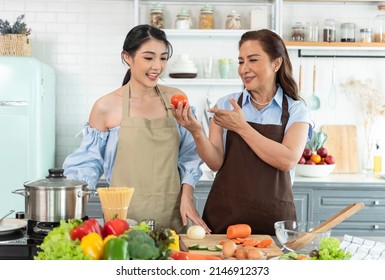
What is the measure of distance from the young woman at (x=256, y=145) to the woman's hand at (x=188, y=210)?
12 centimetres

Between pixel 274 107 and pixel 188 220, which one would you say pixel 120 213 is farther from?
pixel 274 107

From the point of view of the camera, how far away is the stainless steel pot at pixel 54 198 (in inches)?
84.9

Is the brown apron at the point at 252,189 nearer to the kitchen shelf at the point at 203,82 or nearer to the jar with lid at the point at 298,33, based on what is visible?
the kitchen shelf at the point at 203,82

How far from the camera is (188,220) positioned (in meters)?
2.89

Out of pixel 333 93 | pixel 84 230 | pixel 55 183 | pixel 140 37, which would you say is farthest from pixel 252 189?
pixel 333 93

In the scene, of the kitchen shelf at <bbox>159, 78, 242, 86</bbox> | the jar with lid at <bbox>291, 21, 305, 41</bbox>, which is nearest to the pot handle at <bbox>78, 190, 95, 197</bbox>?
the kitchen shelf at <bbox>159, 78, 242, 86</bbox>

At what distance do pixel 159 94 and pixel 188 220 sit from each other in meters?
0.62

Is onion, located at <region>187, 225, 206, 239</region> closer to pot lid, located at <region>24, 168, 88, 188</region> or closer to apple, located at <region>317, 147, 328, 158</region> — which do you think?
pot lid, located at <region>24, 168, 88, 188</region>

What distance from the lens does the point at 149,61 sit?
2.81 m

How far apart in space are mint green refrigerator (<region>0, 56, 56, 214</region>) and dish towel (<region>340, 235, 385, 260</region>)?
9.64 ft

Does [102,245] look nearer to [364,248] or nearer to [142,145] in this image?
[364,248]

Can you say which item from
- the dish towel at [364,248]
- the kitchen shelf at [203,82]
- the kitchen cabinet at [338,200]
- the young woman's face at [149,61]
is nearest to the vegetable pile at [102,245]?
the dish towel at [364,248]

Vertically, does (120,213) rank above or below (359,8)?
below
